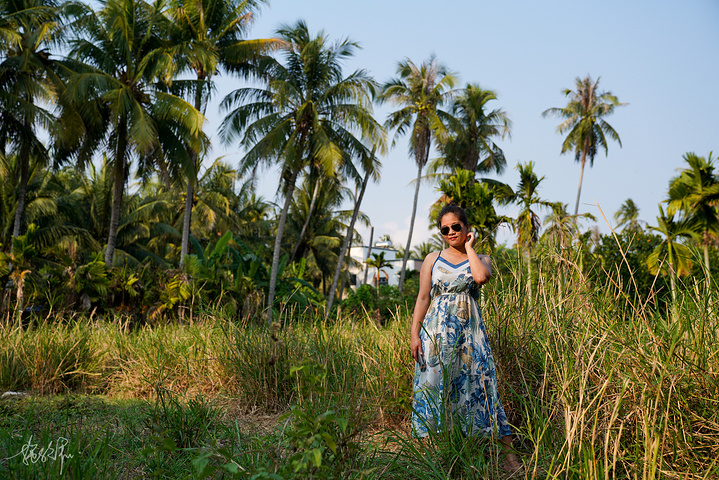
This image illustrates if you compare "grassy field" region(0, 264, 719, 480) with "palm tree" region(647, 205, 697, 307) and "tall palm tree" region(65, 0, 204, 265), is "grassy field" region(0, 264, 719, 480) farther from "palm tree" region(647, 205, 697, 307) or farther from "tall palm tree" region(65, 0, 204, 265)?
"tall palm tree" region(65, 0, 204, 265)

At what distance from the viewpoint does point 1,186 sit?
64.5 feet

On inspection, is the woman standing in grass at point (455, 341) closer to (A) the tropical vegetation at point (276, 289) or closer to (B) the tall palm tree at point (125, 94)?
(A) the tropical vegetation at point (276, 289)

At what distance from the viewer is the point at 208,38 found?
61.4 feet

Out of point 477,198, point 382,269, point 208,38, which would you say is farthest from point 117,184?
point 382,269

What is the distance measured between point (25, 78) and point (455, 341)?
1805 cm

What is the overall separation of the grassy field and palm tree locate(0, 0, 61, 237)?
13.3 meters

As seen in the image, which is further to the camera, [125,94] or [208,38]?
[208,38]

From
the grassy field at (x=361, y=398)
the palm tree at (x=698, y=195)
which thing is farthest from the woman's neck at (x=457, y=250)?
the palm tree at (x=698, y=195)

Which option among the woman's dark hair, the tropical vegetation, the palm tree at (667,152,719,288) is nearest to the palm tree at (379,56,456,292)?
the tropical vegetation

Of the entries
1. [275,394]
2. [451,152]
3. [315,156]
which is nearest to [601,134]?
[451,152]

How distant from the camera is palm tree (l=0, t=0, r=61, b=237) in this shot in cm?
1591

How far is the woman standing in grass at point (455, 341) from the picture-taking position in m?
2.85

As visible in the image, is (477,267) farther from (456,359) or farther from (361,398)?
(361,398)

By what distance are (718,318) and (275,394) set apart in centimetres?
310
